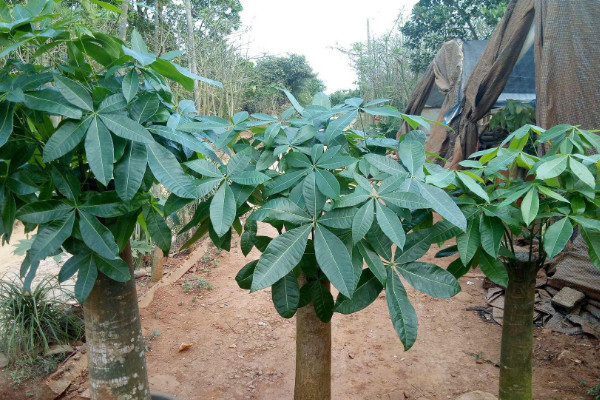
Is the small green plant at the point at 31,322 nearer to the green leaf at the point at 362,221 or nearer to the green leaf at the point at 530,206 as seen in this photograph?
the green leaf at the point at 362,221

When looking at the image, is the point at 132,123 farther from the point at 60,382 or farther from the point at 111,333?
the point at 60,382

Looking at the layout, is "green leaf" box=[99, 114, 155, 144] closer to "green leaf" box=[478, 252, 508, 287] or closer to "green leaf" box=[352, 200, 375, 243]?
"green leaf" box=[352, 200, 375, 243]

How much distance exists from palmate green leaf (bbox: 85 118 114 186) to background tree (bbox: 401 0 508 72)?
11.6 m

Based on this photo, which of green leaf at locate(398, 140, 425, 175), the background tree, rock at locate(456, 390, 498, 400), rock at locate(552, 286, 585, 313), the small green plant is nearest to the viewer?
green leaf at locate(398, 140, 425, 175)

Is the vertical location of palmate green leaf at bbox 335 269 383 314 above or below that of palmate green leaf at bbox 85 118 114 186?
below

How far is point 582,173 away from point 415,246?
0.52m

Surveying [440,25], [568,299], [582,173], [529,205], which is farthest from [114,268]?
[440,25]

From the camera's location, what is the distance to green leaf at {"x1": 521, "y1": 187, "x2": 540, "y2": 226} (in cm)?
120

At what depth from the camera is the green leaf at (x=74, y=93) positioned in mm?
1068

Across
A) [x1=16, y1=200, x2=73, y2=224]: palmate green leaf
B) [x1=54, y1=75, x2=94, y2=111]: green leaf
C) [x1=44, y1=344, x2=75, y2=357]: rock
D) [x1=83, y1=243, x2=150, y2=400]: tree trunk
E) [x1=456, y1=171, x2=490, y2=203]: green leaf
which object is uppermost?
[x1=54, y1=75, x2=94, y2=111]: green leaf

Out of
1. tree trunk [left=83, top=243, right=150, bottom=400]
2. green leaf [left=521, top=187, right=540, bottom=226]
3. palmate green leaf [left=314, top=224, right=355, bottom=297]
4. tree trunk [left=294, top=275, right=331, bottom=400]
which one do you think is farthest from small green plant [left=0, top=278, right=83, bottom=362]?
green leaf [left=521, top=187, right=540, bottom=226]

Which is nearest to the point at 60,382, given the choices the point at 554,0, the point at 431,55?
the point at 554,0

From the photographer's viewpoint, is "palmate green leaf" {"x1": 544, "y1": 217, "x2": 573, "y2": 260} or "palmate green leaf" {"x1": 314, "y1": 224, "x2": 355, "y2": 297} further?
"palmate green leaf" {"x1": 544, "y1": 217, "x2": 573, "y2": 260}

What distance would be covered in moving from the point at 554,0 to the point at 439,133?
3.39 meters
